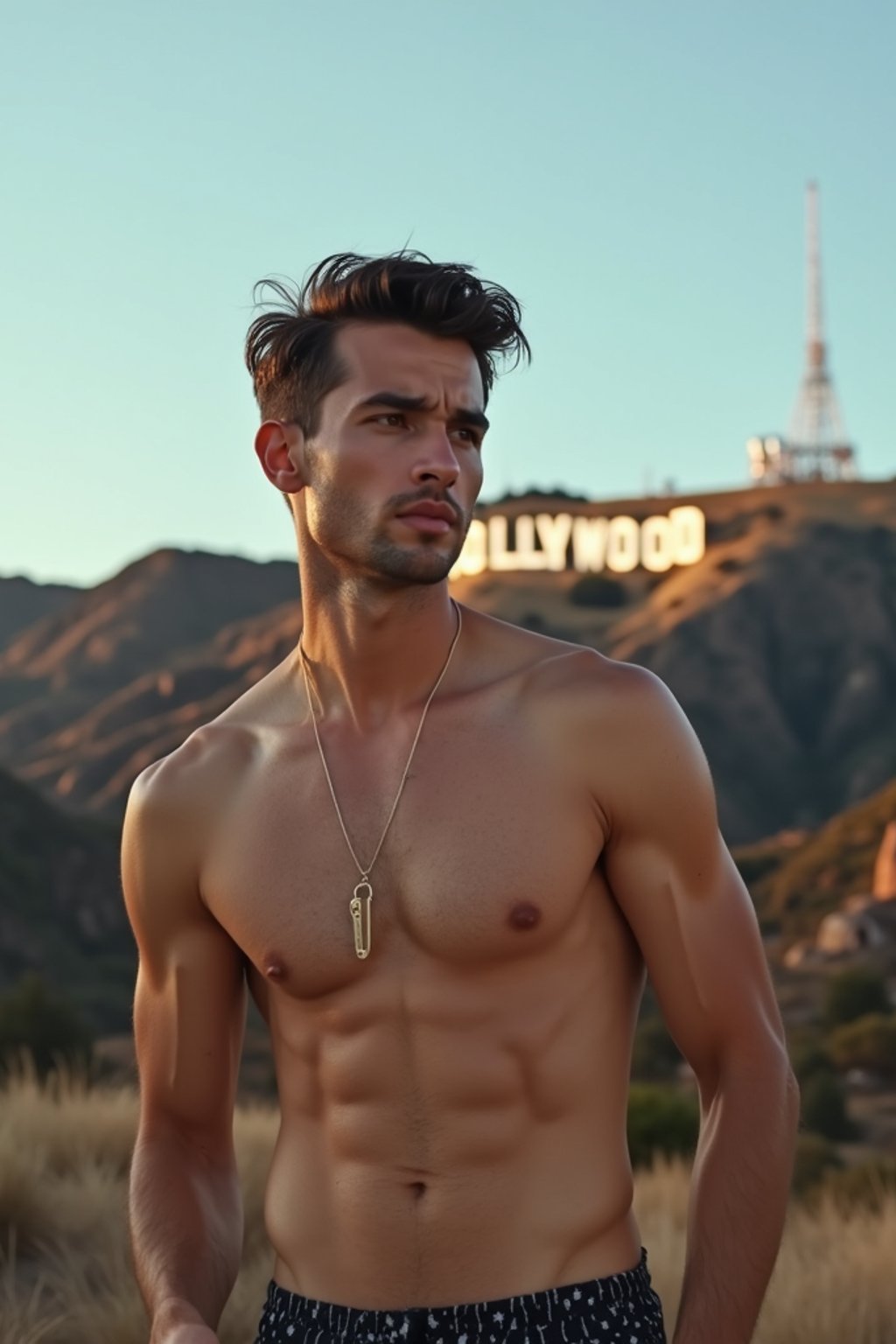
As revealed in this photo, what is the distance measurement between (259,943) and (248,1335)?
337 cm

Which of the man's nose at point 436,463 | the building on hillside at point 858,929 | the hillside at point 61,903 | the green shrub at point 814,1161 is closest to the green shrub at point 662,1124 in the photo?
the green shrub at point 814,1161

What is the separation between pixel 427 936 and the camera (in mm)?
3180

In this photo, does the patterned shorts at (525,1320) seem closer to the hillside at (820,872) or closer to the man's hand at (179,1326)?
the man's hand at (179,1326)

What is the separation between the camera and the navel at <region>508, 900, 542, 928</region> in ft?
10.3

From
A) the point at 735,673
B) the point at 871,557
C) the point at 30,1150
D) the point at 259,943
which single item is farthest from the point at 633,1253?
the point at 871,557

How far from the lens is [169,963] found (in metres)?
3.51

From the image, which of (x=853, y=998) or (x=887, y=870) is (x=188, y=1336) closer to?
(x=853, y=998)

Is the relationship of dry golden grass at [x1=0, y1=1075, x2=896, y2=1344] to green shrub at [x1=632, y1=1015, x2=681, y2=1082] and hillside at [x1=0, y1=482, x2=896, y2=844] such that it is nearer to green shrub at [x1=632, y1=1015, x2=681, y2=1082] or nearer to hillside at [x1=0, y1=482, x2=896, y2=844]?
green shrub at [x1=632, y1=1015, x2=681, y2=1082]

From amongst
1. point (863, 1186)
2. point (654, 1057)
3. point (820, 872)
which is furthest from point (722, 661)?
point (863, 1186)

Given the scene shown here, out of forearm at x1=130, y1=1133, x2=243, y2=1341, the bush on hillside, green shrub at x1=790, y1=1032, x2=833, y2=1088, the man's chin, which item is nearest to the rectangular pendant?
the man's chin

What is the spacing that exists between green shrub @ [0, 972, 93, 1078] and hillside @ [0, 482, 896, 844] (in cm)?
5187

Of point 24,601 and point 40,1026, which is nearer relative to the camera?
point 40,1026

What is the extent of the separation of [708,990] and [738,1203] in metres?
0.34

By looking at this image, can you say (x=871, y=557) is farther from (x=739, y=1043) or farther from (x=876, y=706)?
(x=739, y=1043)
